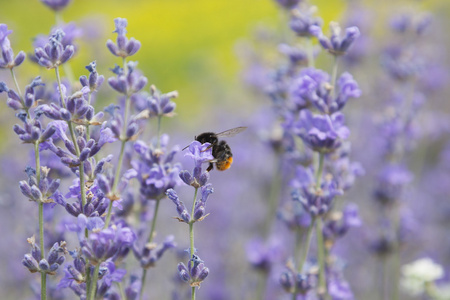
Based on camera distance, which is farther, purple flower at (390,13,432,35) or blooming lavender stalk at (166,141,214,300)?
purple flower at (390,13,432,35)

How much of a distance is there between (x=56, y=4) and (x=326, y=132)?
156 centimetres

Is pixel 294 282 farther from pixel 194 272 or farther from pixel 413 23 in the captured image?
pixel 413 23

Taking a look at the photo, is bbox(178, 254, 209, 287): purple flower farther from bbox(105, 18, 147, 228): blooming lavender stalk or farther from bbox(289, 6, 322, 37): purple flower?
bbox(289, 6, 322, 37): purple flower

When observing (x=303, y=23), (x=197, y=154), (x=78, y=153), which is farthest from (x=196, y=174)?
(x=303, y=23)

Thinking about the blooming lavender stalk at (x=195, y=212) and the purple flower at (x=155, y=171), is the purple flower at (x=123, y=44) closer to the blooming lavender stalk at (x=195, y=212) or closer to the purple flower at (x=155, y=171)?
the purple flower at (x=155, y=171)

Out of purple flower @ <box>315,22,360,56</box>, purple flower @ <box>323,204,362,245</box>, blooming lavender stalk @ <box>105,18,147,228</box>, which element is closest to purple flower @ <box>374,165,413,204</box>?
purple flower @ <box>323,204,362,245</box>

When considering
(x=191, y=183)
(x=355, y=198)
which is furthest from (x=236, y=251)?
(x=191, y=183)

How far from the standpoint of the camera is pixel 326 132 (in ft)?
7.34

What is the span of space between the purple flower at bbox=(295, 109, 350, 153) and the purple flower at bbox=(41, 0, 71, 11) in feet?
4.68

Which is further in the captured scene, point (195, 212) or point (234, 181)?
point (234, 181)

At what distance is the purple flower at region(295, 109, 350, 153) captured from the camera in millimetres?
2197

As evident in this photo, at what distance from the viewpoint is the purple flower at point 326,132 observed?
220 centimetres

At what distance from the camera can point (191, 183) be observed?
5.82ft

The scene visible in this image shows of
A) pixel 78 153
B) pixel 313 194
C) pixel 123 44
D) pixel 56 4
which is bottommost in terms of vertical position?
pixel 78 153
